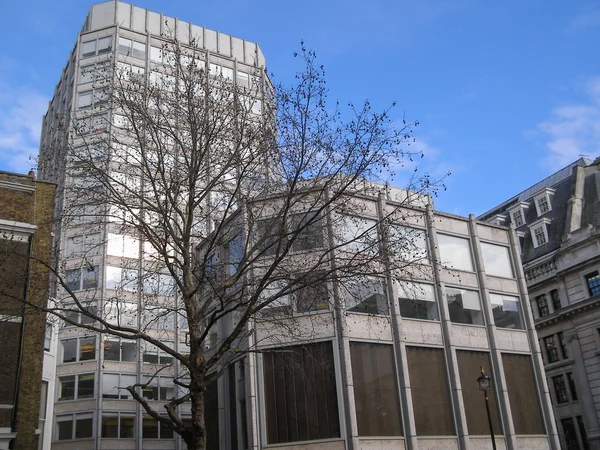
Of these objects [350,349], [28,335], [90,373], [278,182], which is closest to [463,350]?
[350,349]

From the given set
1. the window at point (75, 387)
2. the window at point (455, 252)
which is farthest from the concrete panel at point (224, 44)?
the window at point (455, 252)

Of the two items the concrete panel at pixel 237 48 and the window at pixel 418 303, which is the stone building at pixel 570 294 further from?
the concrete panel at pixel 237 48

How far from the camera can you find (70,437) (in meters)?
43.3

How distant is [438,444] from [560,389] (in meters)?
25.4

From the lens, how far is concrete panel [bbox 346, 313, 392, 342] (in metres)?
27.5

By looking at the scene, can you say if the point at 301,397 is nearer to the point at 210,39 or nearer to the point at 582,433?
the point at 582,433

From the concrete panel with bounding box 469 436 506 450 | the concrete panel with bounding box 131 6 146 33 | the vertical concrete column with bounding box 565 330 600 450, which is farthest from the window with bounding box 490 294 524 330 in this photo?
the concrete panel with bounding box 131 6 146 33

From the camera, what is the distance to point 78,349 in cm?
4547

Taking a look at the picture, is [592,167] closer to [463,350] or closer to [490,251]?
[490,251]

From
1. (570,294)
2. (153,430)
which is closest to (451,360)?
(570,294)

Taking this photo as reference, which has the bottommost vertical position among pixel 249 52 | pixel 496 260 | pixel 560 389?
pixel 560 389

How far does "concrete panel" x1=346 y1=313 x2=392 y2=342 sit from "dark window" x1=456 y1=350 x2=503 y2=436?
4206 millimetres

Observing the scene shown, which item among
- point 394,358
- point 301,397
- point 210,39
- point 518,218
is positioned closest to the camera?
point 301,397

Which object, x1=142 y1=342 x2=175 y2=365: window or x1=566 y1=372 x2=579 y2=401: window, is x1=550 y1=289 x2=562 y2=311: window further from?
x1=142 y1=342 x2=175 y2=365: window
